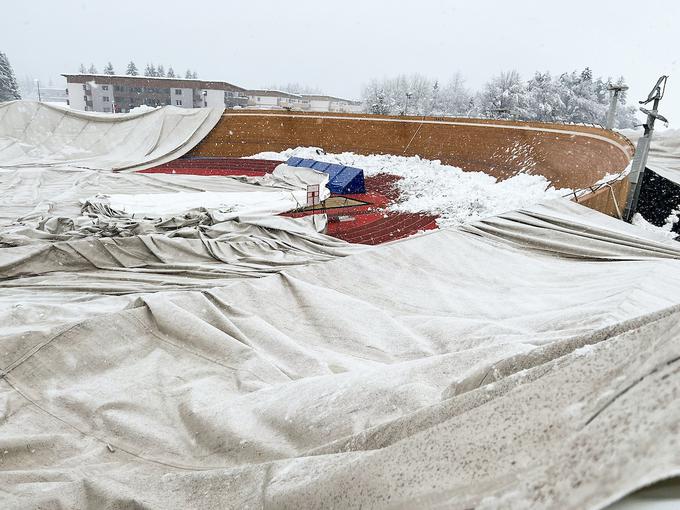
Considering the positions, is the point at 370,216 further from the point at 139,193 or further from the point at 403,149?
the point at 403,149

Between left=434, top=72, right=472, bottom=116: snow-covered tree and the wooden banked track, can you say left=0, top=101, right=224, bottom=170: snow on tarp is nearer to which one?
the wooden banked track

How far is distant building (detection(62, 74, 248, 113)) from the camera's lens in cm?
3099

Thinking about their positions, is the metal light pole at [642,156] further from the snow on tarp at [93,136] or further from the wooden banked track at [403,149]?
the snow on tarp at [93,136]

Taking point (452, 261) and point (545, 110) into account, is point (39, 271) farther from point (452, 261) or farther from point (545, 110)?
point (545, 110)

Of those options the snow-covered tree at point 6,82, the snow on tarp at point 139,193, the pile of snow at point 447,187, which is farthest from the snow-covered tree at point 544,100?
the snow-covered tree at point 6,82

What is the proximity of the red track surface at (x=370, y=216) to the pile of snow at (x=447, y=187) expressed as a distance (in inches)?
14.3

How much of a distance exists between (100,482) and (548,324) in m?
2.28

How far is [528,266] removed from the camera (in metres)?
3.94

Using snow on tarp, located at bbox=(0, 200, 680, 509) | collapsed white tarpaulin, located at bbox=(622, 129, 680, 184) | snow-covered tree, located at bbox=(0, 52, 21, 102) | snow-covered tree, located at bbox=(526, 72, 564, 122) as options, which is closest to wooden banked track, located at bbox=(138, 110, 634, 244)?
collapsed white tarpaulin, located at bbox=(622, 129, 680, 184)

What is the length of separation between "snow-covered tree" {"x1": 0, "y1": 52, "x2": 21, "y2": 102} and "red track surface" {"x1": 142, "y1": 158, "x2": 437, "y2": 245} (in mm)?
28229

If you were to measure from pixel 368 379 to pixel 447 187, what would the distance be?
453 inches

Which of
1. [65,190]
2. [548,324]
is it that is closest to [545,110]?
[65,190]

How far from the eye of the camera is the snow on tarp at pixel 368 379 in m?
0.76

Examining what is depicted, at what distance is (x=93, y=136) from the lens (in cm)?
1528
